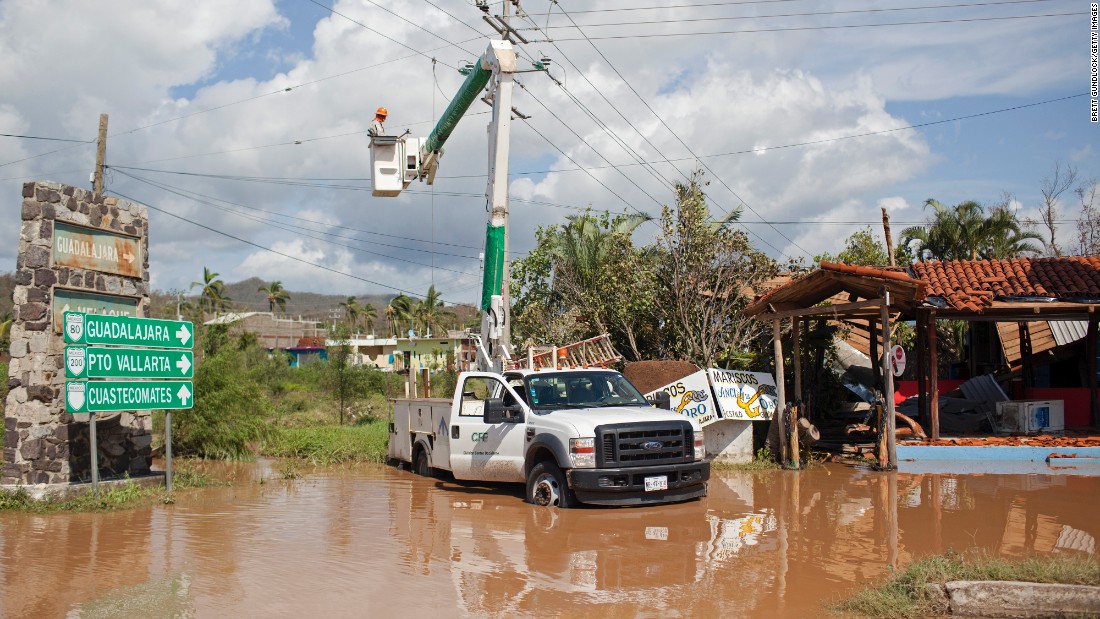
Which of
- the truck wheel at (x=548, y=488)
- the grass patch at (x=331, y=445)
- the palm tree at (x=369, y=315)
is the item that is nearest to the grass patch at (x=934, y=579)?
the truck wheel at (x=548, y=488)

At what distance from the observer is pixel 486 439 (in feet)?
42.5

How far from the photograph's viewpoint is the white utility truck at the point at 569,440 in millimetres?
10938

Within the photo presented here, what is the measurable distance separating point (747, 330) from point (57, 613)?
17.0m

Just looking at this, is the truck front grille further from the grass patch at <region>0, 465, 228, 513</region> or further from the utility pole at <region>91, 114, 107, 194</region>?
the utility pole at <region>91, 114, 107, 194</region>

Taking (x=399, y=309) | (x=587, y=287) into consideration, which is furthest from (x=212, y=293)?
(x=587, y=287)

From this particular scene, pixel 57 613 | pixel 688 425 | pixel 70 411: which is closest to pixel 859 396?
pixel 688 425

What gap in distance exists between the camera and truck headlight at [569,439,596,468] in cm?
1093

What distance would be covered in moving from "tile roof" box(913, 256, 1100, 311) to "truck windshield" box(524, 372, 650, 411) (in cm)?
722

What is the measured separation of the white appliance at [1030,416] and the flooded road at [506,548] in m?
4.66

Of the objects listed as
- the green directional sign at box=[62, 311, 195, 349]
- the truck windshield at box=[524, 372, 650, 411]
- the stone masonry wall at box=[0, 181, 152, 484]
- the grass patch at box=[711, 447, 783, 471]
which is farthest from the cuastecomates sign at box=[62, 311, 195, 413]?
the grass patch at box=[711, 447, 783, 471]

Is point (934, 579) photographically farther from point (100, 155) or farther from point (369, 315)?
point (369, 315)

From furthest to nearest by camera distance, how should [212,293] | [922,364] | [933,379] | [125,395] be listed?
[212,293]
[922,364]
[933,379]
[125,395]

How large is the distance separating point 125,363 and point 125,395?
18.1 inches

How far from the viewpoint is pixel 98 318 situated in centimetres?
1236
